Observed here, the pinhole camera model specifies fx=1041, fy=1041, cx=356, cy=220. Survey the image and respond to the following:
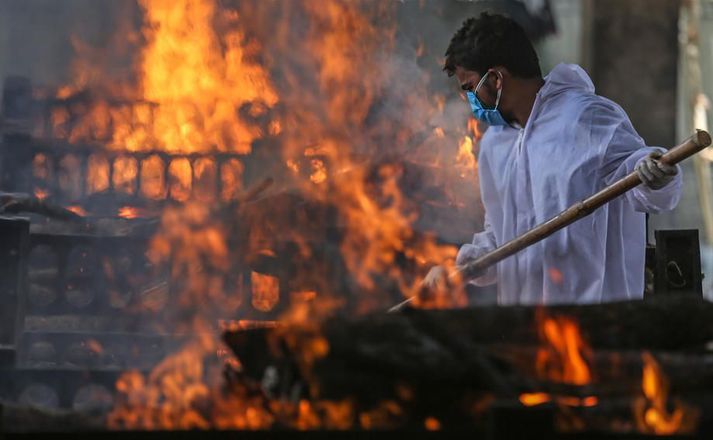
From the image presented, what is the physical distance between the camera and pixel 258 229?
645 centimetres

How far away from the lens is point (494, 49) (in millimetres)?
4699

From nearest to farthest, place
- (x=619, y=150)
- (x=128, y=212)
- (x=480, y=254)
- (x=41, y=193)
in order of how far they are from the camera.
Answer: (x=619, y=150)
(x=480, y=254)
(x=128, y=212)
(x=41, y=193)

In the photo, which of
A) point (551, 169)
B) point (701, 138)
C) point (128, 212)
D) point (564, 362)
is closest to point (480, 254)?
point (551, 169)

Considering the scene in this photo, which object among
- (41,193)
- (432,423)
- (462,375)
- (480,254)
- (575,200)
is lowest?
(432,423)

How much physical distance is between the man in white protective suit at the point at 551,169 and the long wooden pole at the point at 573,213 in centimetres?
12

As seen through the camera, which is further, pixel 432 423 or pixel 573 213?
pixel 573 213

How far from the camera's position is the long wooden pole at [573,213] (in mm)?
4004

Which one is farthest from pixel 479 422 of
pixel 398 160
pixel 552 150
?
pixel 398 160

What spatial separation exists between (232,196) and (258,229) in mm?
862

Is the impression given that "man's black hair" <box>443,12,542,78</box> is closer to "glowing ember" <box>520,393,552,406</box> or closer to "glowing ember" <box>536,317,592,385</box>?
"glowing ember" <box>536,317,592,385</box>

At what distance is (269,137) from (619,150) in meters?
3.73

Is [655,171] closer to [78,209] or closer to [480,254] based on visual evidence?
[480,254]

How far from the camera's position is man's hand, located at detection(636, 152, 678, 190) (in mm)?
4062

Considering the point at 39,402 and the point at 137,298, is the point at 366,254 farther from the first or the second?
the point at 39,402
